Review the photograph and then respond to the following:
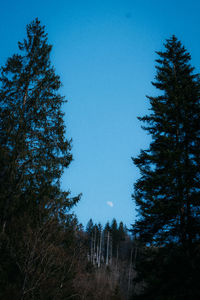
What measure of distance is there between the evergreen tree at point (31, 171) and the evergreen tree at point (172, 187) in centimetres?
338

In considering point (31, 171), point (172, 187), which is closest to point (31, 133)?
point (31, 171)

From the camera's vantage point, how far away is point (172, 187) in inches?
303

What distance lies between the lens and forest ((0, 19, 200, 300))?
20.4 feet

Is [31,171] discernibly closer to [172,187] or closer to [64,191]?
[64,191]

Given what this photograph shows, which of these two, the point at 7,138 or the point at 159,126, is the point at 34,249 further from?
the point at 159,126

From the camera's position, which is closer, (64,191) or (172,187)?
(172,187)

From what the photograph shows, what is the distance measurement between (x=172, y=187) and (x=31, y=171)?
6.03 metres

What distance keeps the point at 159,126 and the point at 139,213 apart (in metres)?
4.14

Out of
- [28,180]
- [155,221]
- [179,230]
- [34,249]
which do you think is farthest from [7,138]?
[179,230]

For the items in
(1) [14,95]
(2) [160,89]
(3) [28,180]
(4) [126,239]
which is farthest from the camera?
(4) [126,239]

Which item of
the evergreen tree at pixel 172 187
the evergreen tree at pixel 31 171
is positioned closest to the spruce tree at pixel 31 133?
the evergreen tree at pixel 31 171

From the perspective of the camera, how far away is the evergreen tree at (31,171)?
651 centimetres

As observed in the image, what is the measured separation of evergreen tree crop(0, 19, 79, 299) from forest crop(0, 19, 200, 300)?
44 millimetres

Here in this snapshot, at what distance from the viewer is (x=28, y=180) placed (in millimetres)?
8781
